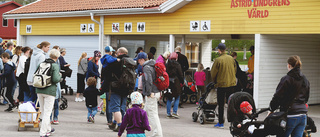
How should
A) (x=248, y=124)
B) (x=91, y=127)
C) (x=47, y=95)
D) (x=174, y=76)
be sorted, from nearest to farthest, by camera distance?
(x=248, y=124), (x=47, y=95), (x=91, y=127), (x=174, y=76)

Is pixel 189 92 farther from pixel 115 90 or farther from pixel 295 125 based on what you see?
pixel 295 125

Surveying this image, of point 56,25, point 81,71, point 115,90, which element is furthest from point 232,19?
point 56,25

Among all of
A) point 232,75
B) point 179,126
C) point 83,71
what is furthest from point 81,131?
point 83,71

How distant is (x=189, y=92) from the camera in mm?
16406

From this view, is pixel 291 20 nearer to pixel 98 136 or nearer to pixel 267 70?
pixel 267 70

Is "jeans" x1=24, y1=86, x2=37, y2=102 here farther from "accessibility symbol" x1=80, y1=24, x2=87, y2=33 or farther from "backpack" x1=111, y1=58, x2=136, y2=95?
"accessibility symbol" x1=80, y1=24, x2=87, y2=33

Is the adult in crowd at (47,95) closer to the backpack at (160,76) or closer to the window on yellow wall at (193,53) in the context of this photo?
the backpack at (160,76)

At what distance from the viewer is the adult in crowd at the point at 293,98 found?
705cm

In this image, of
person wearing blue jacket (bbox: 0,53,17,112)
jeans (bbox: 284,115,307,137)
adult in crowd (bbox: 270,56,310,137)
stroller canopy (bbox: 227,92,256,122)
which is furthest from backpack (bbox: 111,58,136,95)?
person wearing blue jacket (bbox: 0,53,17,112)

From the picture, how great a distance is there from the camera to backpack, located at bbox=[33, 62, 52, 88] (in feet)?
29.0

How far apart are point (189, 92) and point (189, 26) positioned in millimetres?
2435

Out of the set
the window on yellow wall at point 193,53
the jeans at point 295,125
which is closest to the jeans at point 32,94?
the jeans at point 295,125

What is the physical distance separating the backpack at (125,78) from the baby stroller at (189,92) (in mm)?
6351

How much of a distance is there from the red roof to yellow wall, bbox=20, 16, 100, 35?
510 millimetres
